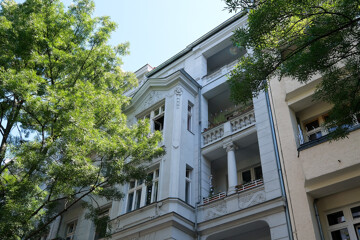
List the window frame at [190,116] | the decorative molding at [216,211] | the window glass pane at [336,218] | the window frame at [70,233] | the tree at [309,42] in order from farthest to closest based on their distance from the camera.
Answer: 1. the window frame at [70,233]
2. the window frame at [190,116]
3. the decorative molding at [216,211]
4. the window glass pane at [336,218]
5. the tree at [309,42]

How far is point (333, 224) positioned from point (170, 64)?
14.8 m

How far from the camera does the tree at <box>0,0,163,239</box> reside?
991 centimetres

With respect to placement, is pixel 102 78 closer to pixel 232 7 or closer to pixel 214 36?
pixel 232 7

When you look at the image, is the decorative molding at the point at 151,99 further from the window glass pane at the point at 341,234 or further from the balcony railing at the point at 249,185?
the window glass pane at the point at 341,234

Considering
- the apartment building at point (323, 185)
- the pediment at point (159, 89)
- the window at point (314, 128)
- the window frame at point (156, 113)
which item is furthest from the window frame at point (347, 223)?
the pediment at point (159, 89)

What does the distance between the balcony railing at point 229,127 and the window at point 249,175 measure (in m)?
1.83

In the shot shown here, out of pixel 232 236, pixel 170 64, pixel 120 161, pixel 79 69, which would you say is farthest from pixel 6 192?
pixel 170 64

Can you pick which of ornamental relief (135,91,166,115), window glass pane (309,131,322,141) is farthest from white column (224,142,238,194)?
ornamental relief (135,91,166,115)

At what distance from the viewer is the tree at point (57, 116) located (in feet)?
32.5

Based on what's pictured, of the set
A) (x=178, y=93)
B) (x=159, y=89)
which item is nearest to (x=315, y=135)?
(x=178, y=93)

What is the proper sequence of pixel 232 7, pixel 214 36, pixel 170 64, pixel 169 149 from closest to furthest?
1. pixel 232 7
2. pixel 169 149
3. pixel 214 36
4. pixel 170 64

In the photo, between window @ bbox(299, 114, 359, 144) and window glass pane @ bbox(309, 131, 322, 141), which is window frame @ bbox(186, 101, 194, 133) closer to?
window @ bbox(299, 114, 359, 144)

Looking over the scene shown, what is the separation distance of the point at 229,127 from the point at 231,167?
2080mm

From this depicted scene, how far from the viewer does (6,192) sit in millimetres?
9898
